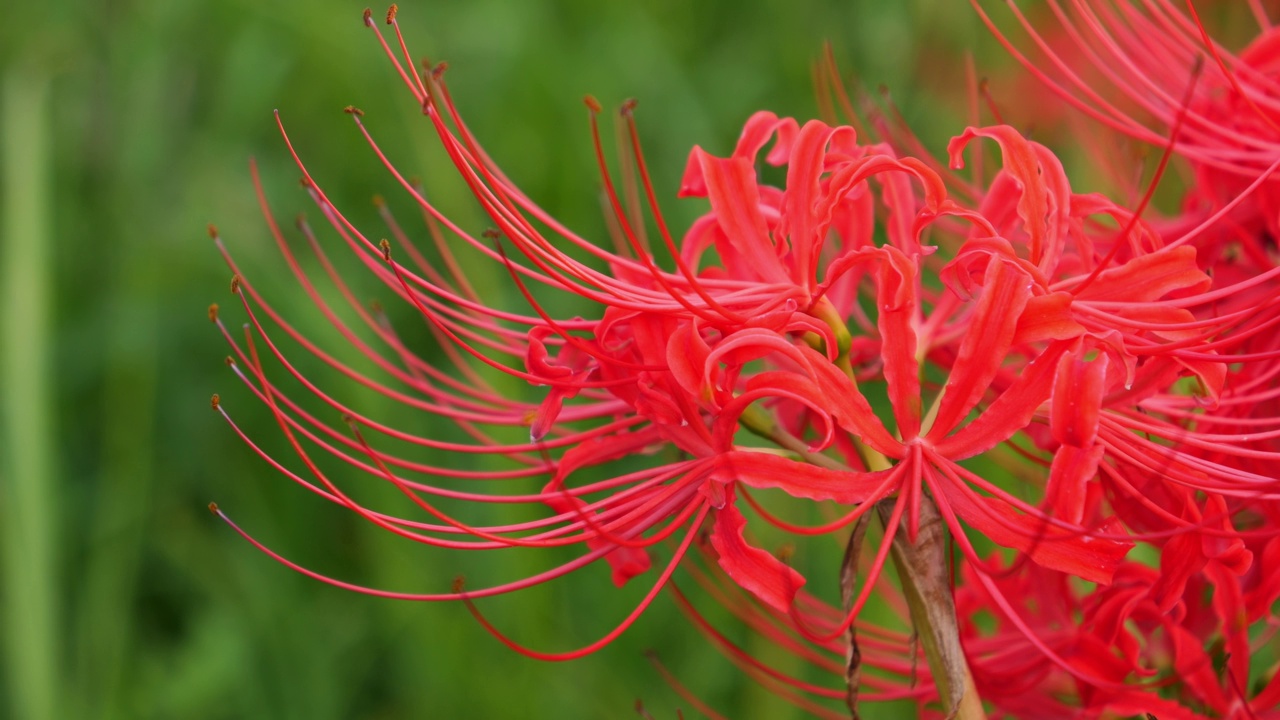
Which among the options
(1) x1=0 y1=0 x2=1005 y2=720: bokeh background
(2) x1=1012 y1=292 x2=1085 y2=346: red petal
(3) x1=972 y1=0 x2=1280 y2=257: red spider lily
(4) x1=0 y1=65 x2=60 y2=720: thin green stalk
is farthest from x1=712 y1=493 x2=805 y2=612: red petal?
(4) x1=0 y1=65 x2=60 y2=720: thin green stalk

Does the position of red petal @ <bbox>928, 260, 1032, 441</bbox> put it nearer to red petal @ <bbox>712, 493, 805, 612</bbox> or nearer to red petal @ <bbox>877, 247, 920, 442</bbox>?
red petal @ <bbox>877, 247, 920, 442</bbox>

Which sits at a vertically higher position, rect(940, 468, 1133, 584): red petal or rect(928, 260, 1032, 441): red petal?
rect(928, 260, 1032, 441): red petal

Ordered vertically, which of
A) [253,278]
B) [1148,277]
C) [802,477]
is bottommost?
[253,278]

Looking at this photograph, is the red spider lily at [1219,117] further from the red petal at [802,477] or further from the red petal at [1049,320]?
the red petal at [802,477]

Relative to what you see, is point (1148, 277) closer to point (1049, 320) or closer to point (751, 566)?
point (1049, 320)

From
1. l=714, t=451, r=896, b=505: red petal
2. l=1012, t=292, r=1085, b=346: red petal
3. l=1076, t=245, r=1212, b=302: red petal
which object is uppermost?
l=1076, t=245, r=1212, b=302: red petal

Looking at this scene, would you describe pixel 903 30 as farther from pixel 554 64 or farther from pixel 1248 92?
pixel 1248 92

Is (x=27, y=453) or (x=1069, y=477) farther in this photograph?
(x=27, y=453)

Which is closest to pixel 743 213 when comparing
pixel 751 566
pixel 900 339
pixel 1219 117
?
pixel 900 339
